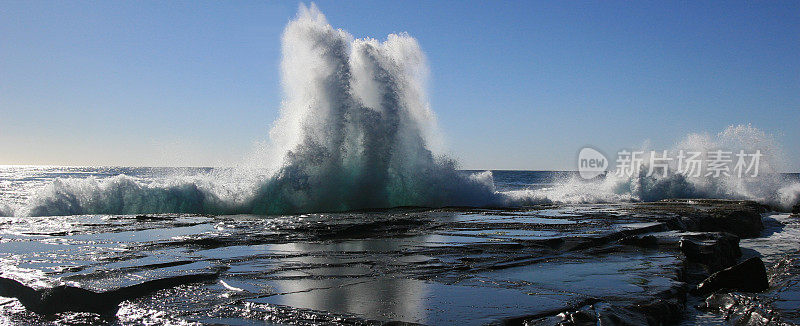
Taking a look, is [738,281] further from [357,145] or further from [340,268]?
[357,145]

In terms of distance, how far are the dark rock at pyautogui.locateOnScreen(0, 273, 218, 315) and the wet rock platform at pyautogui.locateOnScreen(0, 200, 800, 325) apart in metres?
0.06

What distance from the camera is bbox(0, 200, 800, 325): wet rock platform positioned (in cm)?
439

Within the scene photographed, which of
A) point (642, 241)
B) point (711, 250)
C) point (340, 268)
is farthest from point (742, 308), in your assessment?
point (340, 268)

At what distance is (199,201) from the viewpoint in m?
18.0

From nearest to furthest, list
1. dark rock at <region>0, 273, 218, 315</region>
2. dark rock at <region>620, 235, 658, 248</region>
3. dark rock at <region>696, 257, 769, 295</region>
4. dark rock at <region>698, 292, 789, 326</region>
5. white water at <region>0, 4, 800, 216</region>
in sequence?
dark rock at <region>698, 292, 789, 326</region> → dark rock at <region>0, 273, 218, 315</region> → dark rock at <region>696, 257, 769, 295</region> → dark rock at <region>620, 235, 658, 248</region> → white water at <region>0, 4, 800, 216</region>

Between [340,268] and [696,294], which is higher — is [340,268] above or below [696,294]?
above

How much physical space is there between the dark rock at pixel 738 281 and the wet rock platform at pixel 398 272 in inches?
2.3

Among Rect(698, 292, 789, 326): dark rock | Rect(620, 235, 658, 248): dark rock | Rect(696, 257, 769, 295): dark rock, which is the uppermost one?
Rect(620, 235, 658, 248): dark rock

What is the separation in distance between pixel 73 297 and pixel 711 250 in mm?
7512

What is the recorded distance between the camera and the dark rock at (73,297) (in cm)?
478

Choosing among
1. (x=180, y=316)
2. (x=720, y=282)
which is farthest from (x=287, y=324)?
(x=720, y=282)

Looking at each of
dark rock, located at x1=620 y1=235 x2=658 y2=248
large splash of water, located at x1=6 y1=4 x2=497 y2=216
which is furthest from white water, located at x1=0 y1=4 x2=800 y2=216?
dark rock, located at x1=620 y1=235 x2=658 y2=248

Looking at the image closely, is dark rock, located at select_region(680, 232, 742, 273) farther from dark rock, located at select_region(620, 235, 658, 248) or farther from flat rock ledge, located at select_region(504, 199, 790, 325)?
dark rock, located at select_region(620, 235, 658, 248)

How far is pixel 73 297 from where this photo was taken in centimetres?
497
